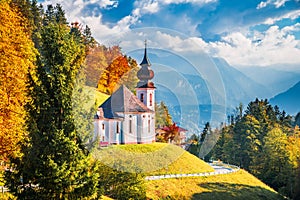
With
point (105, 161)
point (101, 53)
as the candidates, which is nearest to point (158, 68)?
point (105, 161)

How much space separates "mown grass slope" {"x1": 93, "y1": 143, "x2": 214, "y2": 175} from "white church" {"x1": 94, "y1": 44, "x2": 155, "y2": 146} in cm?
68

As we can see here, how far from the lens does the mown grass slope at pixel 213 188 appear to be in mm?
29481

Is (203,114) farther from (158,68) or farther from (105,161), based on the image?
(105,161)

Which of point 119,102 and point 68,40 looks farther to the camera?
point 119,102

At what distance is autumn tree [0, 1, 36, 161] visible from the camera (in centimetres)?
1678

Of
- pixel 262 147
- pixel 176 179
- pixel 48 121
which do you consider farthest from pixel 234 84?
pixel 48 121

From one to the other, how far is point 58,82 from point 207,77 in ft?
31.0

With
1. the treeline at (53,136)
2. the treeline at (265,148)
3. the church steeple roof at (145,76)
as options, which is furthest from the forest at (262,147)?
the treeline at (53,136)

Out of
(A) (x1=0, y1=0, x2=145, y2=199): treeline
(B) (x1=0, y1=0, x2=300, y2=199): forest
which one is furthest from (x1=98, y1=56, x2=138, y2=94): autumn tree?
(A) (x1=0, y1=0, x2=145, y2=199): treeline

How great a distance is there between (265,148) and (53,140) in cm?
4291

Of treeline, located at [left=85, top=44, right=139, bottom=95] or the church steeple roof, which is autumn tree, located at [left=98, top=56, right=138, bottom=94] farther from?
the church steeple roof

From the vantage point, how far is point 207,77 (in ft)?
61.4

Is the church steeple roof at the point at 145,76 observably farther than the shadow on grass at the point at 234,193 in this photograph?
No

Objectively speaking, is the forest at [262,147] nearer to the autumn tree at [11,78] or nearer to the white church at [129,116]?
the white church at [129,116]
